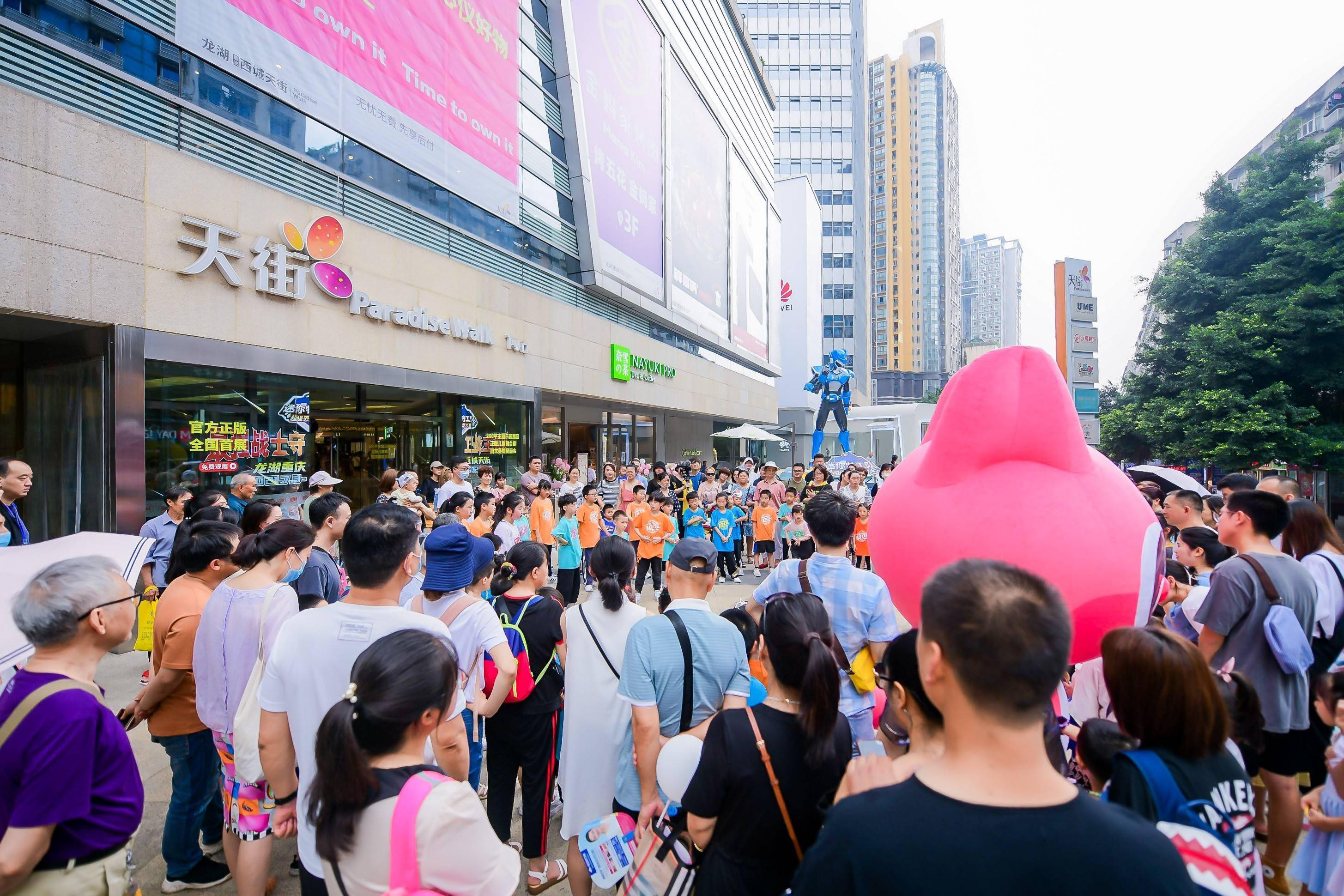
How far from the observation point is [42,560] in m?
2.17

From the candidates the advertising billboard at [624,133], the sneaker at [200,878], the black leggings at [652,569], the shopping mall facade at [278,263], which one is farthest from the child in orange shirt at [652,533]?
the advertising billboard at [624,133]

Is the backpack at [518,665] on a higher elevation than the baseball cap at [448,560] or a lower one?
lower

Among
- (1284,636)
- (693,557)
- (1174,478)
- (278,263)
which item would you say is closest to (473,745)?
(693,557)

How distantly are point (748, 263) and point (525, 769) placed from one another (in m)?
26.9

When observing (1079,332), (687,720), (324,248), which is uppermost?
(324,248)

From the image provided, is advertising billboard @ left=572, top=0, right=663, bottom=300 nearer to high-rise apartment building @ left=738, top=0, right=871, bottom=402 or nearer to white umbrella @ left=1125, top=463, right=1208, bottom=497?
white umbrella @ left=1125, top=463, right=1208, bottom=497

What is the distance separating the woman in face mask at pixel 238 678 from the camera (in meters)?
2.63

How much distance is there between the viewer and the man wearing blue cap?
8.79 feet

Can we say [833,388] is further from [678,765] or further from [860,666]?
[678,765]

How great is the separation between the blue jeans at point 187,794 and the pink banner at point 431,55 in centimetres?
826

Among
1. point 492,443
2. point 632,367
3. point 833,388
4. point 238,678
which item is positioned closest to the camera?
point 238,678

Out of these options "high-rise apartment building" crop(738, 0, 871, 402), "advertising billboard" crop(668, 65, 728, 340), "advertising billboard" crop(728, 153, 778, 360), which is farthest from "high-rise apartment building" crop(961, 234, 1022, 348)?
"advertising billboard" crop(668, 65, 728, 340)

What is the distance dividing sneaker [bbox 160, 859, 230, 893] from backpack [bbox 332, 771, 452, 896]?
2.34m

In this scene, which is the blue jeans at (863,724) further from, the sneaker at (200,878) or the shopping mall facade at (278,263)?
the shopping mall facade at (278,263)
